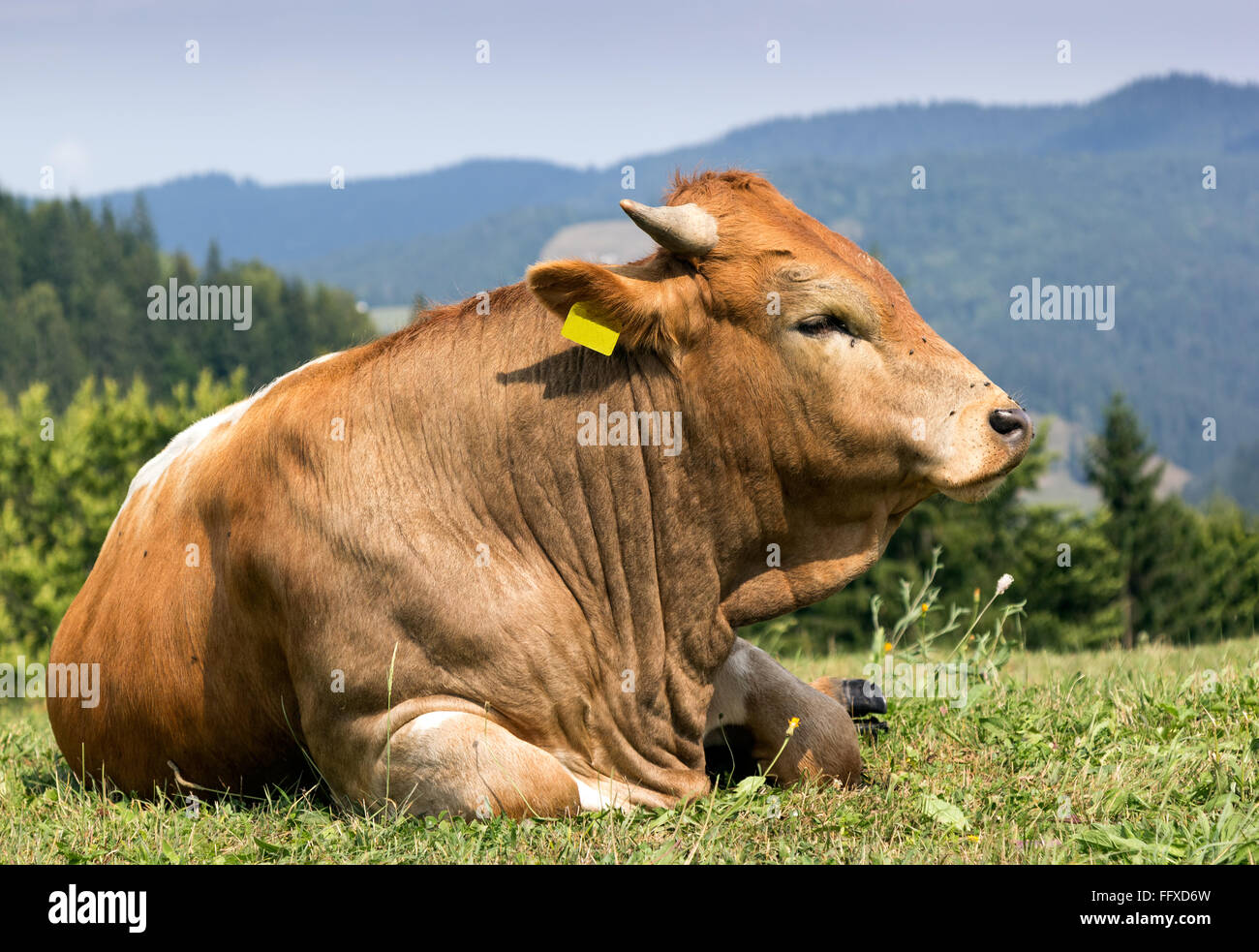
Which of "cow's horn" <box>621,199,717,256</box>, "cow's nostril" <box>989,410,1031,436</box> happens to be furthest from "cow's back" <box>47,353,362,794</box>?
"cow's nostril" <box>989,410,1031,436</box>

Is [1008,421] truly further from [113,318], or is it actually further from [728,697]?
[113,318]

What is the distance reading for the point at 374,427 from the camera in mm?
5566

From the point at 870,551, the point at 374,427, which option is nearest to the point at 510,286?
the point at 374,427

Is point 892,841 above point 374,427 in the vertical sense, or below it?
below

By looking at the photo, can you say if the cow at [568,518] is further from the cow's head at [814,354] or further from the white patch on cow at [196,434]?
the white patch on cow at [196,434]

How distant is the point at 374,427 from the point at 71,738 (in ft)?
7.90

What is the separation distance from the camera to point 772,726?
5875 mm

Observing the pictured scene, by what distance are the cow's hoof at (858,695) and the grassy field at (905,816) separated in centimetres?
16

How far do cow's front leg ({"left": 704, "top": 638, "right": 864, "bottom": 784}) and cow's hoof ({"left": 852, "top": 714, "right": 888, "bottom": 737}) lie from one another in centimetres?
62

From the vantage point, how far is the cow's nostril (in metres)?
5.14

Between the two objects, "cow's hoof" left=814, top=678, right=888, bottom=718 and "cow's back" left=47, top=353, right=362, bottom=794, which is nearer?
"cow's back" left=47, top=353, right=362, bottom=794

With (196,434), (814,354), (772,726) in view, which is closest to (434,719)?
(772,726)

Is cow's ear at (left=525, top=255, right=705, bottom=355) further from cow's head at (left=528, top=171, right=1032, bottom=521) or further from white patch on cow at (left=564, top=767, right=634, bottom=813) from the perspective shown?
white patch on cow at (left=564, top=767, right=634, bottom=813)
